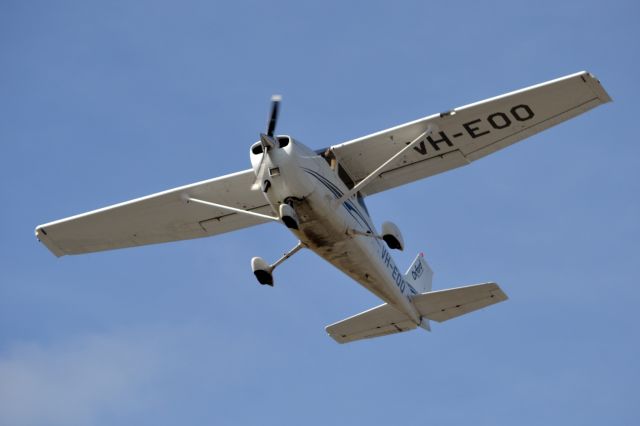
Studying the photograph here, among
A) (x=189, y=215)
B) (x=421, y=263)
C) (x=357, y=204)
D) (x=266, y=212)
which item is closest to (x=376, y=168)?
(x=357, y=204)

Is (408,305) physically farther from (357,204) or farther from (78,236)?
(78,236)

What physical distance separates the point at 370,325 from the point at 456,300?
1.87 m

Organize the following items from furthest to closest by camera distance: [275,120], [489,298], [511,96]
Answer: [489,298] → [511,96] → [275,120]

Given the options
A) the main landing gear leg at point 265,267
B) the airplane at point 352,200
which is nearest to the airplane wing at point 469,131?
the airplane at point 352,200

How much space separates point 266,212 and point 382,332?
11.2 ft

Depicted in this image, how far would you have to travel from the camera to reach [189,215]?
20.6 metres

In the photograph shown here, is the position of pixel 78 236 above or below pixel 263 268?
above

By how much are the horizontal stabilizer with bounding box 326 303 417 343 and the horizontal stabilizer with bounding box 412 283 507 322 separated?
0.44 metres

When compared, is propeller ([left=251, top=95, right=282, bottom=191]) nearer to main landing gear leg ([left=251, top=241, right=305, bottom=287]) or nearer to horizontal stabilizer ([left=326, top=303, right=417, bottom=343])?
main landing gear leg ([left=251, top=241, right=305, bottom=287])

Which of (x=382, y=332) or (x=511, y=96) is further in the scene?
(x=382, y=332)

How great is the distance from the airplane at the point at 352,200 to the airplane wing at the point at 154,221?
19mm

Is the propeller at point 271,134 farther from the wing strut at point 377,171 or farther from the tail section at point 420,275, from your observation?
the tail section at point 420,275

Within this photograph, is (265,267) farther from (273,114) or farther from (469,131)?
(469,131)

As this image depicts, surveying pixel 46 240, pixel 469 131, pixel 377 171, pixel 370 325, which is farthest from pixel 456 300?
pixel 46 240
